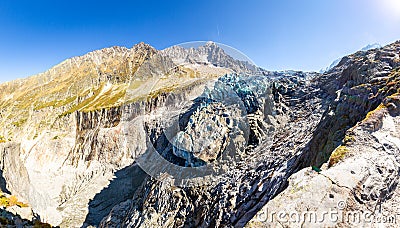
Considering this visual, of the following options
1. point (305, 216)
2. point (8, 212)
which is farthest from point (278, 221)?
point (8, 212)

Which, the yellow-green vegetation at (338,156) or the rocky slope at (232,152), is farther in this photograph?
the yellow-green vegetation at (338,156)

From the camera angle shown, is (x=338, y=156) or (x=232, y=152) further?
(x=232, y=152)

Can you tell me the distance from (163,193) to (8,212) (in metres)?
12.9

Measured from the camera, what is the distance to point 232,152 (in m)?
22.8

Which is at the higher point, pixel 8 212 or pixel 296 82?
pixel 296 82

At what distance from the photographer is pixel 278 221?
612cm

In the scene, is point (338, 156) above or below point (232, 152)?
below

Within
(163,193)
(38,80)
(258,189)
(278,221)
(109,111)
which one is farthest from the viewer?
(38,80)

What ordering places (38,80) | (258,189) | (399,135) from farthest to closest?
(38,80) → (258,189) → (399,135)

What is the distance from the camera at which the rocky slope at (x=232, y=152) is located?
7.47 m

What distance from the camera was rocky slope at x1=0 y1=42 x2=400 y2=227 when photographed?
24.5ft

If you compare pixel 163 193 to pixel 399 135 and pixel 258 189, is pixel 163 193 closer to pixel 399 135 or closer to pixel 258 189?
pixel 258 189

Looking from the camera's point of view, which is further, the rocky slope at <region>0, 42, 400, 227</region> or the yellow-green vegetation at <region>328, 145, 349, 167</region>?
the yellow-green vegetation at <region>328, 145, 349, 167</region>

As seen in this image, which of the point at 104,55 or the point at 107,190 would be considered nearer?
the point at 107,190
